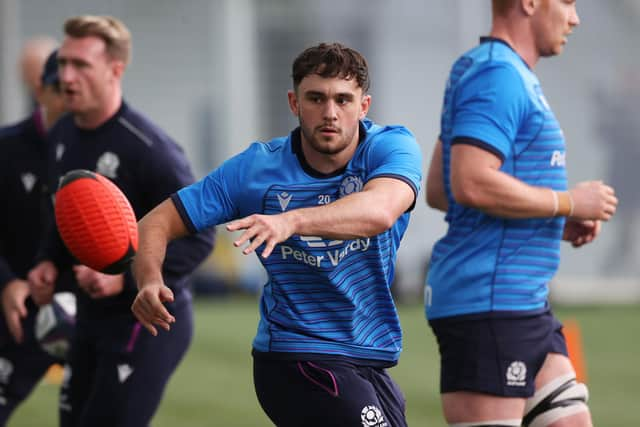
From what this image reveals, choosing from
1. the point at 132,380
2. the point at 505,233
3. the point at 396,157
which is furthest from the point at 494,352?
the point at 132,380

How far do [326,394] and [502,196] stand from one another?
2.98 feet

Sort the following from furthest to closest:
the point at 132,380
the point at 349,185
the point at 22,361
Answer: the point at 22,361, the point at 132,380, the point at 349,185

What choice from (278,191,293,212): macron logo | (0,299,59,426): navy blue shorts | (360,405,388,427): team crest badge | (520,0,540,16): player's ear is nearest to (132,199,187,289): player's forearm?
(278,191,293,212): macron logo

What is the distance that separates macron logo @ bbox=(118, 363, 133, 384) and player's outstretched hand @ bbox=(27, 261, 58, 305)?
1.88 ft

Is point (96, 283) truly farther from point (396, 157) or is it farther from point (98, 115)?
point (396, 157)

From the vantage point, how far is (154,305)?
13.3 ft

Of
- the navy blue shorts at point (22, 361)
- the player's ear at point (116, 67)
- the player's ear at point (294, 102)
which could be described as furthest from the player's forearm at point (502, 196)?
the navy blue shorts at point (22, 361)

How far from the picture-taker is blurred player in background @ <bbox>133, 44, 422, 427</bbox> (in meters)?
4.37

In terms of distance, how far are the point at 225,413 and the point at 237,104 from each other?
13.5 m

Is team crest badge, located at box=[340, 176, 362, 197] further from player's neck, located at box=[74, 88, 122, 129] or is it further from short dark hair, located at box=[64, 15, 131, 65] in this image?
short dark hair, located at box=[64, 15, 131, 65]

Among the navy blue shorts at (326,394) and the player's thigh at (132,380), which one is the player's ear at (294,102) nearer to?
the navy blue shorts at (326,394)

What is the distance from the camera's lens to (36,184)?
685 cm

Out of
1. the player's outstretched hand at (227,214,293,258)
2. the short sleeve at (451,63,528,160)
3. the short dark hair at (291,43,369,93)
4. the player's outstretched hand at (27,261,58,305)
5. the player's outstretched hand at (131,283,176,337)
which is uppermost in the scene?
the short dark hair at (291,43,369,93)

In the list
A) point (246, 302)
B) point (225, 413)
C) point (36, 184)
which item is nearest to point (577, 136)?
point (246, 302)
